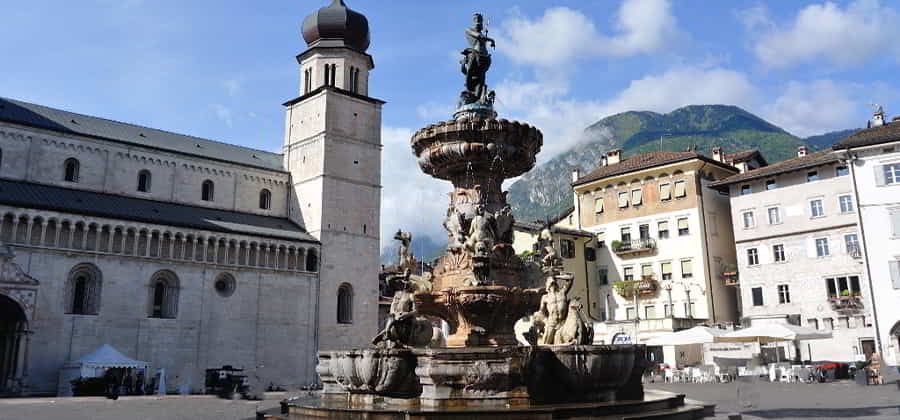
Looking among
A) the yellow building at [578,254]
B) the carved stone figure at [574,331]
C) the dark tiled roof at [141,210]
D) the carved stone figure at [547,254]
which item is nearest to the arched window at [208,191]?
the dark tiled roof at [141,210]

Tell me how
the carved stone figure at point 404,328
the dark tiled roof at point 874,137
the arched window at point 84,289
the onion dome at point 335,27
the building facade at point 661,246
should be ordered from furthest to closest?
the onion dome at point 335,27 → the building facade at point 661,246 → the arched window at point 84,289 → the dark tiled roof at point 874,137 → the carved stone figure at point 404,328

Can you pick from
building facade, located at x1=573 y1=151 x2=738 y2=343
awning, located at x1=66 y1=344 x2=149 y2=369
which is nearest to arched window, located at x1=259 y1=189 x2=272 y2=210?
awning, located at x1=66 y1=344 x2=149 y2=369

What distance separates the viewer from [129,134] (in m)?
52.1

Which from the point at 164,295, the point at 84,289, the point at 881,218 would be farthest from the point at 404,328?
the point at 164,295

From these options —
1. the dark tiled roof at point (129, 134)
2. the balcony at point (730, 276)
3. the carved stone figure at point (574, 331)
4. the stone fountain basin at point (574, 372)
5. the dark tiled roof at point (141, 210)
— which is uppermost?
the dark tiled roof at point (129, 134)

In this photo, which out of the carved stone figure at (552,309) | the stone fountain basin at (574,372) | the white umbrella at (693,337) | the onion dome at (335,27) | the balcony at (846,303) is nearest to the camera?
the stone fountain basin at (574,372)

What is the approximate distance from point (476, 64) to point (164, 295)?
35.9 m

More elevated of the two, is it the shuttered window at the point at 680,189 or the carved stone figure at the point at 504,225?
the shuttered window at the point at 680,189

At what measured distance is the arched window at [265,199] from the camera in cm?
5644

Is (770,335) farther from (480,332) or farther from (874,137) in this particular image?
(480,332)

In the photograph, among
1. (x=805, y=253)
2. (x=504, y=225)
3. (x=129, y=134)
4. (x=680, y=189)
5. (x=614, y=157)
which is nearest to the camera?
(x=504, y=225)

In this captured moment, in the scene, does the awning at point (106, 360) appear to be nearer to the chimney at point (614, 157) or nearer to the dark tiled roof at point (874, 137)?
the chimney at point (614, 157)

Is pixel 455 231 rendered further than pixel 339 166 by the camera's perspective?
No

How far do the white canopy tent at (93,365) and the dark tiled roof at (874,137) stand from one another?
38.8 metres
